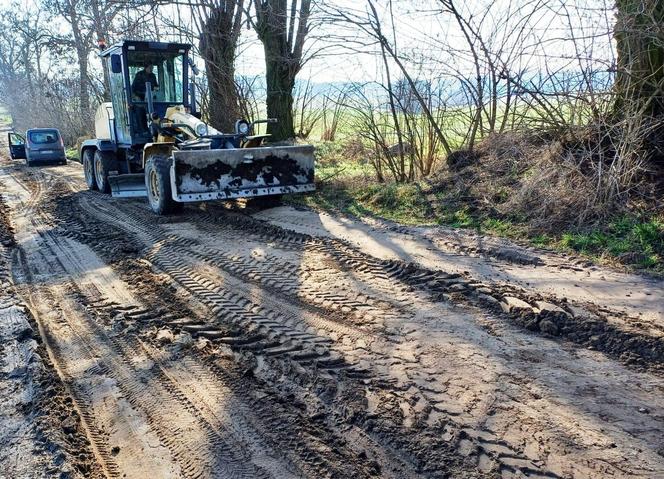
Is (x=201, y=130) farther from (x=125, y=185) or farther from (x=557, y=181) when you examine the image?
(x=557, y=181)

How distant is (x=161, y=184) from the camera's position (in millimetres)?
8891

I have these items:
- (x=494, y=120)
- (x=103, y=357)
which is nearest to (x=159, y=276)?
(x=103, y=357)

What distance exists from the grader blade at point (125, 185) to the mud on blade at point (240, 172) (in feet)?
9.57

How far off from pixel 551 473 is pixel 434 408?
74 centimetres

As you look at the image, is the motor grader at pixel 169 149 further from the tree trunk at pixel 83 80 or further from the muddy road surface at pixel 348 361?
the tree trunk at pixel 83 80

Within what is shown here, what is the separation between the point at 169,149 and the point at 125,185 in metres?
1.86

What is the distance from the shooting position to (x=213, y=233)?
7.73 meters

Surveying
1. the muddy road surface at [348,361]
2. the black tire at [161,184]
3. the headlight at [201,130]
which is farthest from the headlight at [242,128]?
the muddy road surface at [348,361]

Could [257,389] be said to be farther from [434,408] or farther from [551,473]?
[551,473]

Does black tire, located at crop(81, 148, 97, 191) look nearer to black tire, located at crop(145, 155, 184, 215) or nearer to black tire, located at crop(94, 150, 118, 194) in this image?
black tire, located at crop(94, 150, 118, 194)

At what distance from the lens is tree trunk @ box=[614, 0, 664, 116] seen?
676 centimetres

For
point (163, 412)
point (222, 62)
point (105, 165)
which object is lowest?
point (163, 412)

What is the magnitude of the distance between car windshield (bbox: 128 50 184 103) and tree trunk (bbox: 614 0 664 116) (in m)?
7.92

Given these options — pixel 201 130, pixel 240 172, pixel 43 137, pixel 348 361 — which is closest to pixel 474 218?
pixel 240 172
